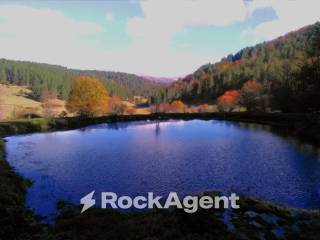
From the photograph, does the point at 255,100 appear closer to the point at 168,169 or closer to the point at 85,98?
the point at 85,98

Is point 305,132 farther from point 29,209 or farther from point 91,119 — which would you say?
point 91,119

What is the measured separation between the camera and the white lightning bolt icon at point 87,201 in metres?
19.8

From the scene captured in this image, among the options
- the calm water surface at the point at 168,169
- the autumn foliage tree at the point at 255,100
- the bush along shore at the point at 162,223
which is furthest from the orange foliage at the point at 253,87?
the bush along shore at the point at 162,223

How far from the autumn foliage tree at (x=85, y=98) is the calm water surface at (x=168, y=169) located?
162 feet

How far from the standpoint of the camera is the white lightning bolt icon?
64.8 ft

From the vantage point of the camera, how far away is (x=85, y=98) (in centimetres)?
9838

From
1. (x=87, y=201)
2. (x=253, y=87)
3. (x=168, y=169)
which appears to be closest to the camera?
(x=87, y=201)

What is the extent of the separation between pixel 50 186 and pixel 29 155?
55.8 feet

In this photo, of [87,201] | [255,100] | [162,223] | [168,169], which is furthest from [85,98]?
[162,223]

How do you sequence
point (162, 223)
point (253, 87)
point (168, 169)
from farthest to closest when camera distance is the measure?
point (253, 87)
point (168, 169)
point (162, 223)

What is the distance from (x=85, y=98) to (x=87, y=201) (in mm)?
79874

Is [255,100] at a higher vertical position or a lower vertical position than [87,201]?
higher

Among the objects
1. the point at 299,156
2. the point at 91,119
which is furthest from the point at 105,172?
the point at 91,119

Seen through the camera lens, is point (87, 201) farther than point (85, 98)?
No
